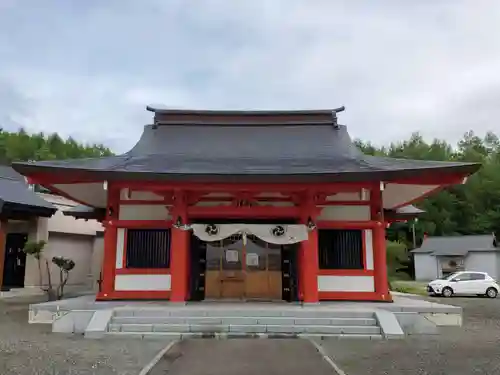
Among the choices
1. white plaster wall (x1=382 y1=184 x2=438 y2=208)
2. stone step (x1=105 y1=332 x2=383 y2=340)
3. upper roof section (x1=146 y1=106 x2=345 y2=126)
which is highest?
upper roof section (x1=146 y1=106 x2=345 y2=126)

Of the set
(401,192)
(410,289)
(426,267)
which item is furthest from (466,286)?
(426,267)

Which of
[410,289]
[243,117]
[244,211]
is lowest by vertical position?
[410,289]

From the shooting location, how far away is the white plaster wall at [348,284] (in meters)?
10.6

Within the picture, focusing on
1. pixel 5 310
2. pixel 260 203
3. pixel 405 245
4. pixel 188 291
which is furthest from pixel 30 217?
pixel 405 245

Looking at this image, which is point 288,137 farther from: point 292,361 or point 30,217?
point 30,217

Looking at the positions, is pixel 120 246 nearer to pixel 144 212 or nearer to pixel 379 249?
pixel 144 212

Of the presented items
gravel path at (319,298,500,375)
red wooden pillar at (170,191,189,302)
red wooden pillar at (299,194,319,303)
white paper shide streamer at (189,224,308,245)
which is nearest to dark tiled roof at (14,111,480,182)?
red wooden pillar at (170,191,189,302)

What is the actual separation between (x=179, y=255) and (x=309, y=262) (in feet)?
9.45

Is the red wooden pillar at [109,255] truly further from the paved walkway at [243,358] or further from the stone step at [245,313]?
the paved walkway at [243,358]

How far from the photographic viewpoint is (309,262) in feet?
33.1

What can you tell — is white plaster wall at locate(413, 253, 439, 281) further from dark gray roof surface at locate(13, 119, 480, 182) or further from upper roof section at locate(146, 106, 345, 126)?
dark gray roof surface at locate(13, 119, 480, 182)

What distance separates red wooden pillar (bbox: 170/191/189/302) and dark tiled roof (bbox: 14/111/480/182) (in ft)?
2.68

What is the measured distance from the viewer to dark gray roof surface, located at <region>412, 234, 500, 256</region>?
32594 millimetres

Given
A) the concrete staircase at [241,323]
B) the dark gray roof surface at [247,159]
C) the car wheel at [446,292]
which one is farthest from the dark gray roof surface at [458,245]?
the concrete staircase at [241,323]
